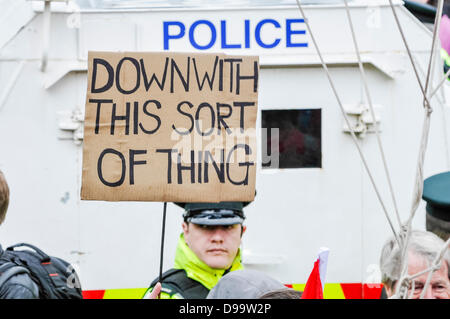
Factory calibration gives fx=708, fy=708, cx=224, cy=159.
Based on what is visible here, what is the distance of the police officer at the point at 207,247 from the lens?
121 inches

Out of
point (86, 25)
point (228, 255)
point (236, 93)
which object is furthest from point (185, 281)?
point (86, 25)

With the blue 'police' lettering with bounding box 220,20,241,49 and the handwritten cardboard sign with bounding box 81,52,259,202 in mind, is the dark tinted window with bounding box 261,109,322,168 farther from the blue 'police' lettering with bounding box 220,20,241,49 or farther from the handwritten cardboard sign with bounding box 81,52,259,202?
the handwritten cardboard sign with bounding box 81,52,259,202

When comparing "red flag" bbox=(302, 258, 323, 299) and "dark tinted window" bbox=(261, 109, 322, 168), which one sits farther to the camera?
"dark tinted window" bbox=(261, 109, 322, 168)

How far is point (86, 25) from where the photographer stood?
12.1 ft

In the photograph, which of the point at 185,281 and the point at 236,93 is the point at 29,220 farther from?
the point at 236,93

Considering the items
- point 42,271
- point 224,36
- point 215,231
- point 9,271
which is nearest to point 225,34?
point 224,36

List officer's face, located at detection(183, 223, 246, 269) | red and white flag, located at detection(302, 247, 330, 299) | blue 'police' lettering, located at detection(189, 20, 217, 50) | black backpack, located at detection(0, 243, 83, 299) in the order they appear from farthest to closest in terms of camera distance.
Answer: blue 'police' lettering, located at detection(189, 20, 217, 50) → officer's face, located at detection(183, 223, 246, 269) → black backpack, located at detection(0, 243, 83, 299) → red and white flag, located at detection(302, 247, 330, 299)

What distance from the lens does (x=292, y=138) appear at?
375 centimetres

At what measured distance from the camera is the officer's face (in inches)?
122

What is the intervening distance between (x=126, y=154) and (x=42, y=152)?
1.25 metres

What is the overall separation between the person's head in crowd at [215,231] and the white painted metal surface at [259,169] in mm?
586

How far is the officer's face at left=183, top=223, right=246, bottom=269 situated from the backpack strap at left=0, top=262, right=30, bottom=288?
2.97 ft

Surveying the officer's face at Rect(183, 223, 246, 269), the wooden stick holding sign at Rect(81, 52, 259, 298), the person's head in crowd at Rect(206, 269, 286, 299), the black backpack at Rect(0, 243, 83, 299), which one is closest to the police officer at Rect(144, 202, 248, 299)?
Answer: the officer's face at Rect(183, 223, 246, 269)

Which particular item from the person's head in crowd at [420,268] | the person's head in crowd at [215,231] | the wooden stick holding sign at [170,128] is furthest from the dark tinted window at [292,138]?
the person's head in crowd at [420,268]
